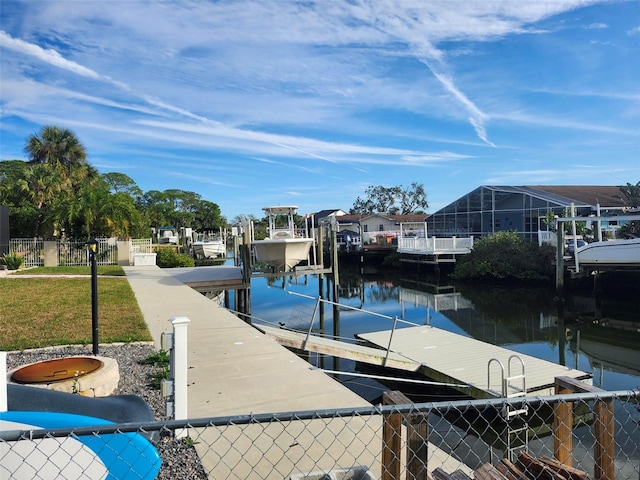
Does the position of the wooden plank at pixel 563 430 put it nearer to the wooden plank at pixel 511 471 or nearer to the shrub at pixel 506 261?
the wooden plank at pixel 511 471

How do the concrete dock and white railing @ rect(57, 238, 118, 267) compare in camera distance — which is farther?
white railing @ rect(57, 238, 118, 267)

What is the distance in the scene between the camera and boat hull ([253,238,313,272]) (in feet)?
54.4

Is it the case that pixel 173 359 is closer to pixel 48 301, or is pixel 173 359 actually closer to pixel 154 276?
pixel 48 301

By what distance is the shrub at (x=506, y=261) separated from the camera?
26219 mm

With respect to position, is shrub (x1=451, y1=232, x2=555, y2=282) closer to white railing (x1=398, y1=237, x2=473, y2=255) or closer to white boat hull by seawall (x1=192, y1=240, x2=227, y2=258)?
white railing (x1=398, y1=237, x2=473, y2=255)

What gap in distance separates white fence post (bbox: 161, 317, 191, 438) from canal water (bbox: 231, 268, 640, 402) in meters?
5.43

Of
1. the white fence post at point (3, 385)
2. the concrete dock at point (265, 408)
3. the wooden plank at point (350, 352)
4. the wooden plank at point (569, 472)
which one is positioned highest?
the white fence post at point (3, 385)

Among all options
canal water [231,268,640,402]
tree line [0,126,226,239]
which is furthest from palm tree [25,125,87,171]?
canal water [231,268,640,402]

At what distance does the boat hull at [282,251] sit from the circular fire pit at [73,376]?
11.3 metres

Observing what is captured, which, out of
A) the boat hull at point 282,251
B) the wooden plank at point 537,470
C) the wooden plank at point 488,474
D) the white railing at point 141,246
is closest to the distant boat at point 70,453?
the wooden plank at point 488,474

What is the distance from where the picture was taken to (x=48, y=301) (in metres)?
11.8

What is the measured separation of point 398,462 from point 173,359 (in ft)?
7.19

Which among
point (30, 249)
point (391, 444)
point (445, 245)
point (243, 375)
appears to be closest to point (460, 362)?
point (243, 375)

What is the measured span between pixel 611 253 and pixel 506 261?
6910 mm
